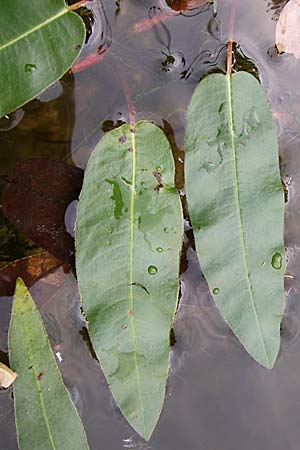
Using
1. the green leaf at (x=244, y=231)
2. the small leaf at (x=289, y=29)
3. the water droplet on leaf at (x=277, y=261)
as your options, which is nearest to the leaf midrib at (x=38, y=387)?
the green leaf at (x=244, y=231)

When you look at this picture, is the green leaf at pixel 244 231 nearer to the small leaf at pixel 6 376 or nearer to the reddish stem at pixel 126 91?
the reddish stem at pixel 126 91

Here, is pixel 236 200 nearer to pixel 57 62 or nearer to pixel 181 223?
pixel 181 223

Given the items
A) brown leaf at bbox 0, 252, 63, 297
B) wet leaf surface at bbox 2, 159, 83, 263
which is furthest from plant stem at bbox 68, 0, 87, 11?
brown leaf at bbox 0, 252, 63, 297

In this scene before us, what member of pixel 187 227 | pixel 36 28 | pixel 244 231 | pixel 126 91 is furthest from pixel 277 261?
pixel 36 28

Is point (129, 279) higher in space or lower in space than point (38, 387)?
higher

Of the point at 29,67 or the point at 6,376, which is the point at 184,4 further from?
the point at 6,376
